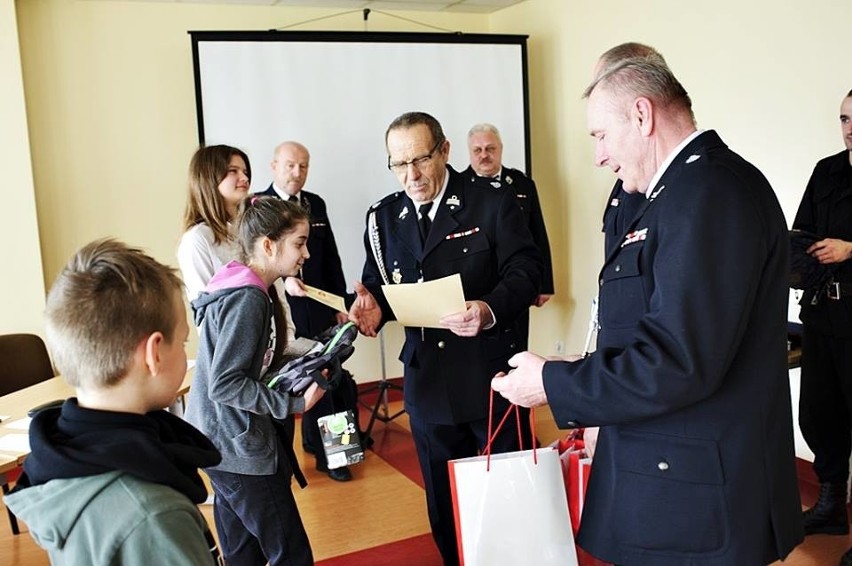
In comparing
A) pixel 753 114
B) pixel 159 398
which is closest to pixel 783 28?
pixel 753 114

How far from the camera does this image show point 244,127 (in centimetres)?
476

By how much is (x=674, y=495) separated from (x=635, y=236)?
1.56 feet

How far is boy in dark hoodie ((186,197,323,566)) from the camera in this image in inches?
74.4

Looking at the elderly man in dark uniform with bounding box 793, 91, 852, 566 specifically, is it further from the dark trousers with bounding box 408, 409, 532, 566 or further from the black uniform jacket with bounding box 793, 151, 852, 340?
the dark trousers with bounding box 408, 409, 532, 566

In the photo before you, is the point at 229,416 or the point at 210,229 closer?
the point at 229,416

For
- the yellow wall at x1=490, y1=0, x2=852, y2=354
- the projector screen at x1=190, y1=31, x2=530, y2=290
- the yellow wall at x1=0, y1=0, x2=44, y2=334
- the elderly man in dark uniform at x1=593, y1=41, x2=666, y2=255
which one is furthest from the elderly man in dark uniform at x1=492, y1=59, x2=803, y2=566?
the yellow wall at x1=0, y1=0, x2=44, y2=334

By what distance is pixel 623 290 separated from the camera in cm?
146

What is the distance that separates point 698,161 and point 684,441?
0.50 meters

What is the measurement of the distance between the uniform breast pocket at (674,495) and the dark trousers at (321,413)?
2393 mm

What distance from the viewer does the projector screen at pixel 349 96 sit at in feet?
15.4

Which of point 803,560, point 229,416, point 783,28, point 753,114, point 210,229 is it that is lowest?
point 803,560

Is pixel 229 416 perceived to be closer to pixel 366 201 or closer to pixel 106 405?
pixel 106 405

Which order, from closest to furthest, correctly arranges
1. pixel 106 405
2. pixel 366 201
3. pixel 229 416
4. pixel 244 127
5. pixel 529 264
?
pixel 106 405 < pixel 229 416 < pixel 529 264 < pixel 244 127 < pixel 366 201

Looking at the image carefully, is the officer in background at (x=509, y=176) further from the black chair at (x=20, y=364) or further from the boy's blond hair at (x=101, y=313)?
the boy's blond hair at (x=101, y=313)
